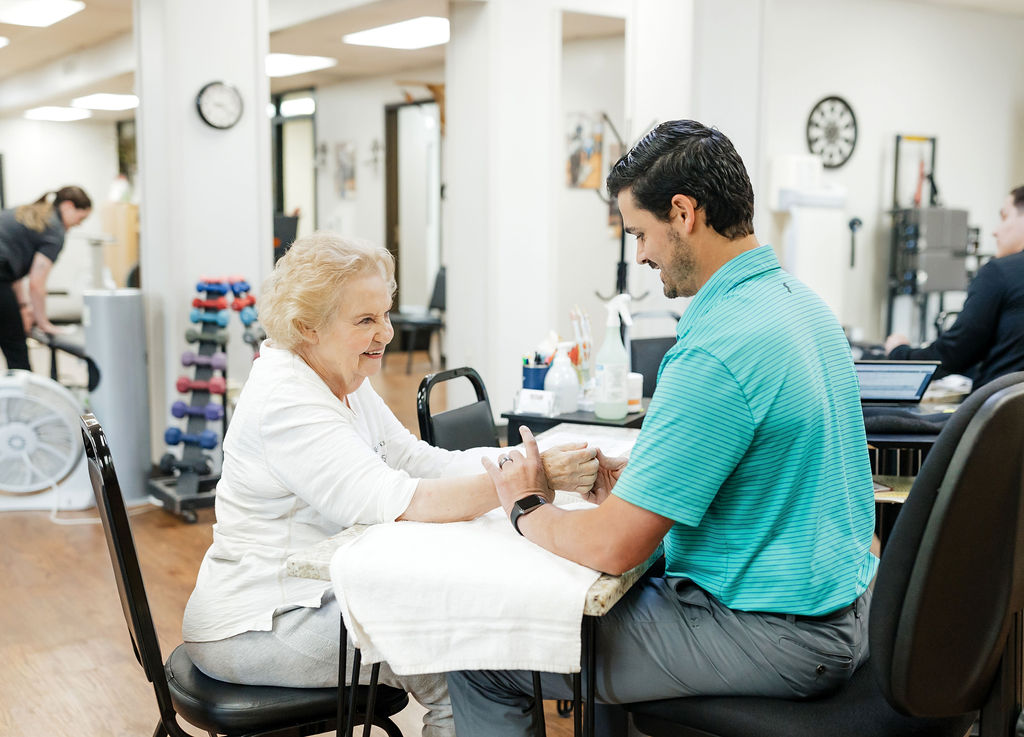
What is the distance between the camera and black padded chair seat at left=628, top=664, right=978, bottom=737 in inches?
51.4

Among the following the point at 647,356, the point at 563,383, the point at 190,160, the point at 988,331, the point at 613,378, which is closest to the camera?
the point at 613,378

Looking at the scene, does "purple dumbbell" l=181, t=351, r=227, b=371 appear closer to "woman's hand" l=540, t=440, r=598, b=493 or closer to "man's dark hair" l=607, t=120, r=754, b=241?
"woman's hand" l=540, t=440, r=598, b=493

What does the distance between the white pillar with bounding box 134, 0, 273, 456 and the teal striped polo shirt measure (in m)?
3.55

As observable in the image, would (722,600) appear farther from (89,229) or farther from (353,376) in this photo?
(89,229)

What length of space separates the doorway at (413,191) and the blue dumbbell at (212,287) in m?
5.38

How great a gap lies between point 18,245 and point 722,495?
4.57m

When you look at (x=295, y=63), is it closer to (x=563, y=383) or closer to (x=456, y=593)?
(x=563, y=383)

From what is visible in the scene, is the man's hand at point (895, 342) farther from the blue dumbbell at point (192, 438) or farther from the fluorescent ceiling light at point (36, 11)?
the fluorescent ceiling light at point (36, 11)

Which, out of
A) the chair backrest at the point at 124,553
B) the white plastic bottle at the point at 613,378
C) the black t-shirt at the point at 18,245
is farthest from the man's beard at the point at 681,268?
the black t-shirt at the point at 18,245

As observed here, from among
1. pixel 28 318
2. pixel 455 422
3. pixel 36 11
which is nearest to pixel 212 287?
pixel 28 318

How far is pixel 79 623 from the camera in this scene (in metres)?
3.06

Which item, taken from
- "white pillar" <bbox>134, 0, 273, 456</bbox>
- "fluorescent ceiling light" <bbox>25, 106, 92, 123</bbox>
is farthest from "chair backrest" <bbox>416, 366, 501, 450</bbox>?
"fluorescent ceiling light" <bbox>25, 106, 92, 123</bbox>

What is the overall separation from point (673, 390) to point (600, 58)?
20.6 feet

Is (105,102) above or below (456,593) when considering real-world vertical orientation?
above
